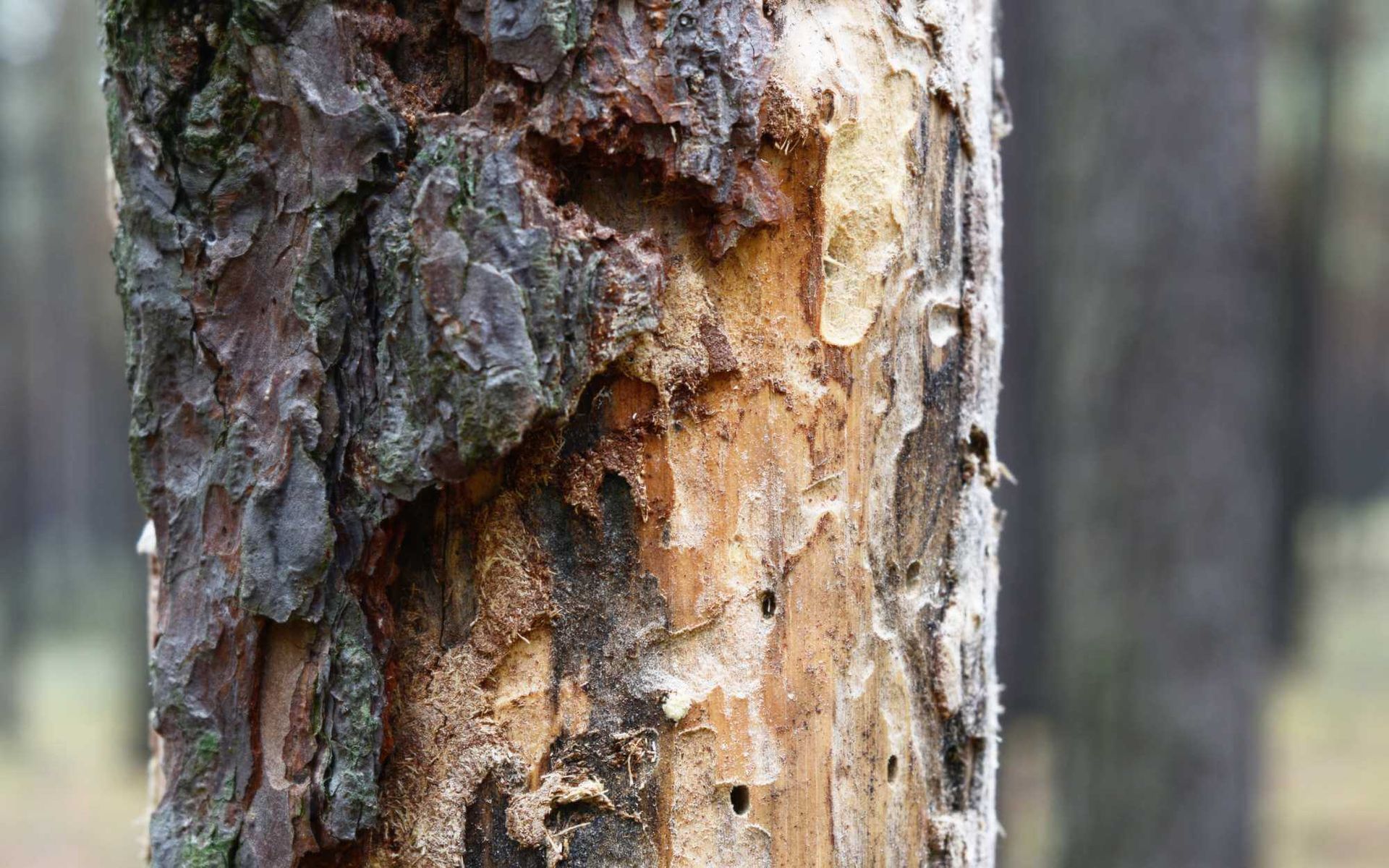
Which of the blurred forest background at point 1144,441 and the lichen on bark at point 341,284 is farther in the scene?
the blurred forest background at point 1144,441

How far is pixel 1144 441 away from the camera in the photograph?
4.09 metres

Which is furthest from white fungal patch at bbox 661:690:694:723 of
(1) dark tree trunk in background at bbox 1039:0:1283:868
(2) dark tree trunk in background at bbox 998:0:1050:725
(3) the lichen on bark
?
(2) dark tree trunk in background at bbox 998:0:1050:725

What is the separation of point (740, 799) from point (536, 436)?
0.45m

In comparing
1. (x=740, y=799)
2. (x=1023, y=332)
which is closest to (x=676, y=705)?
(x=740, y=799)

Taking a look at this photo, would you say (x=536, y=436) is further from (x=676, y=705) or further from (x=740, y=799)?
(x=740, y=799)

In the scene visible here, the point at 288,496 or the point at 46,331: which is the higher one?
the point at 46,331

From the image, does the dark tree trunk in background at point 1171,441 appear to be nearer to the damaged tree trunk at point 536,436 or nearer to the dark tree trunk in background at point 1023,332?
the dark tree trunk in background at point 1023,332

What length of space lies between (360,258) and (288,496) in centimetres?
26

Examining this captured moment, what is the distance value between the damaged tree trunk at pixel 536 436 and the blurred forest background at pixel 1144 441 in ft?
3.19

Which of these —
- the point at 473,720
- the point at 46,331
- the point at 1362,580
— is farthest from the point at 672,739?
the point at 1362,580

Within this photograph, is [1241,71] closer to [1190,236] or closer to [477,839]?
[1190,236]

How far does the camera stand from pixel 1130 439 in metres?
4.10

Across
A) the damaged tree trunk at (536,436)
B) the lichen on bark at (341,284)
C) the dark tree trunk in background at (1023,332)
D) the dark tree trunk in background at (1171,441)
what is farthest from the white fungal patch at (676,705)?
the dark tree trunk in background at (1023,332)

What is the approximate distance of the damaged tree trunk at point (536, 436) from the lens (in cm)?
106
